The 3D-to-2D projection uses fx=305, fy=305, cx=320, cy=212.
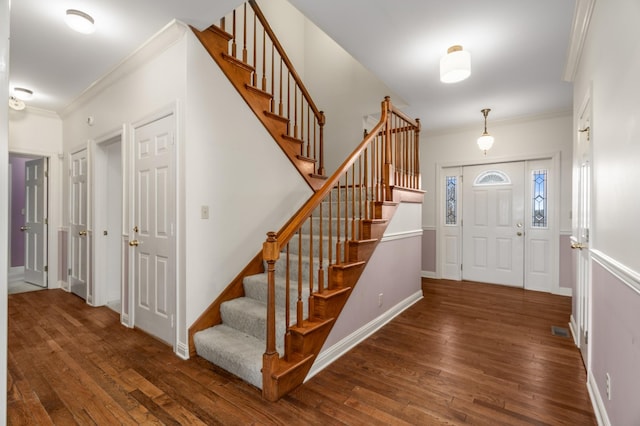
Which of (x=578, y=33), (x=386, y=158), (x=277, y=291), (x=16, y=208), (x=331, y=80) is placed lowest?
(x=277, y=291)

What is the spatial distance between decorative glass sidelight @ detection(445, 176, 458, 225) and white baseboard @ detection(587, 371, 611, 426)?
3.51m

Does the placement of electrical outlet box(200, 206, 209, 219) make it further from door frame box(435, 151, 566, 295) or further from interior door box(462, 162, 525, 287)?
interior door box(462, 162, 525, 287)

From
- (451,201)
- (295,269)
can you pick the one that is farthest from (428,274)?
(295,269)

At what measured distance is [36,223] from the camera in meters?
4.71

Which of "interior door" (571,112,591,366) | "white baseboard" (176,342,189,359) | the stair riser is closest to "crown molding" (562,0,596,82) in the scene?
"interior door" (571,112,591,366)

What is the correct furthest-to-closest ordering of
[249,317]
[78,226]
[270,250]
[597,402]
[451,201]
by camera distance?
[451,201] → [78,226] → [249,317] → [270,250] → [597,402]

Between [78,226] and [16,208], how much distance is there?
2.96 metres

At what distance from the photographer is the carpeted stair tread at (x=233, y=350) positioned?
6.76 feet

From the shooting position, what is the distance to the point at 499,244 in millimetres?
4953

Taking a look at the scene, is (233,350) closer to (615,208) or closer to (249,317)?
(249,317)

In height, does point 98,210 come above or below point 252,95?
below

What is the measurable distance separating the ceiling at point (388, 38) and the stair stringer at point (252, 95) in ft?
0.74

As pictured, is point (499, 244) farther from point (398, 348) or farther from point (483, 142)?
point (398, 348)

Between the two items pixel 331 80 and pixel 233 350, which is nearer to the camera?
pixel 233 350
